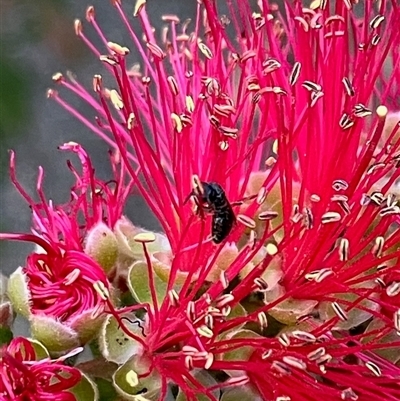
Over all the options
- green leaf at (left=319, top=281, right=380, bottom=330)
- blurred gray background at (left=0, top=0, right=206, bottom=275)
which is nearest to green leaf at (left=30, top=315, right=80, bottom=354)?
green leaf at (left=319, top=281, right=380, bottom=330)

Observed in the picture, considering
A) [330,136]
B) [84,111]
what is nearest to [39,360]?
[330,136]

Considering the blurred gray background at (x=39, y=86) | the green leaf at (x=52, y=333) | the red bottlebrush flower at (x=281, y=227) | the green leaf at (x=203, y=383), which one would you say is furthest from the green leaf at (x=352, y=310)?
the blurred gray background at (x=39, y=86)

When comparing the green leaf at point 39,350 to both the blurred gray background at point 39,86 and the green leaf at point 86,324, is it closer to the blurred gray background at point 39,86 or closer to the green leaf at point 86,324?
the green leaf at point 86,324

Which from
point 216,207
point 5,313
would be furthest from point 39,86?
point 216,207

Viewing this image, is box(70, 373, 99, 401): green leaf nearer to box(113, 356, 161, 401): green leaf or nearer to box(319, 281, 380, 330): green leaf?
box(113, 356, 161, 401): green leaf

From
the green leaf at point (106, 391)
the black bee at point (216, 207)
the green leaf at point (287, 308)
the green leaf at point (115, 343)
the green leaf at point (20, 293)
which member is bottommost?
the green leaf at point (106, 391)
